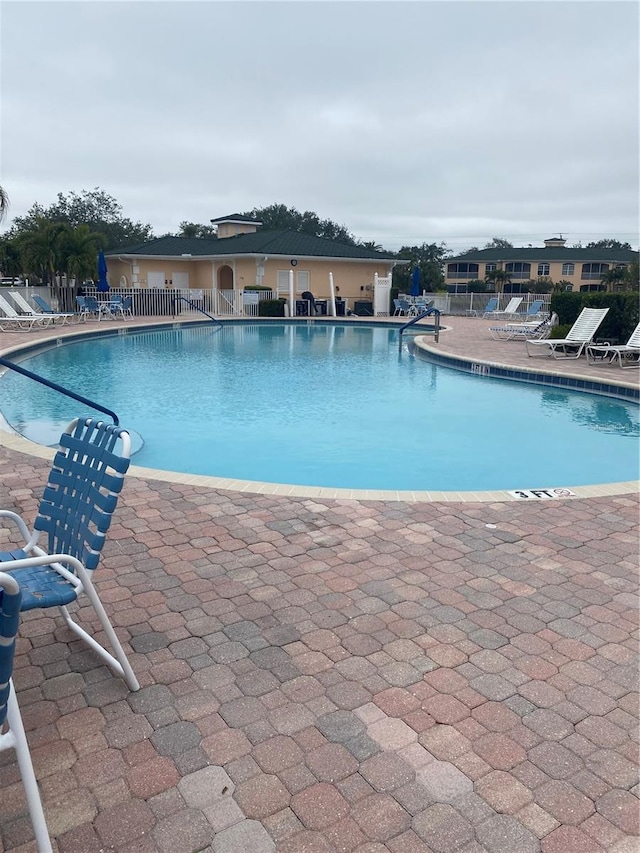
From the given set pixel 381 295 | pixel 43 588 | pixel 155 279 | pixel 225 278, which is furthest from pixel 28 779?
pixel 225 278

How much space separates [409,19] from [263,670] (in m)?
9.92

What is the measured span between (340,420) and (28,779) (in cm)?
731

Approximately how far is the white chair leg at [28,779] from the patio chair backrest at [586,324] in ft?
44.0

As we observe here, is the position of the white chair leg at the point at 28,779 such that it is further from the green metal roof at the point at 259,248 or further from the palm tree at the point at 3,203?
the green metal roof at the point at 259,248

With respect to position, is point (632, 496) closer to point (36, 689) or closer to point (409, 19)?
point (36, 689)

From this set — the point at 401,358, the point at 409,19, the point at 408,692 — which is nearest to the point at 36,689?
the point at 408,692

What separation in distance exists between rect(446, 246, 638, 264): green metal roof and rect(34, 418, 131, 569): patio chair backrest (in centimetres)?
5288

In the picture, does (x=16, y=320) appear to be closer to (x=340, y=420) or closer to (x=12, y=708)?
(x=340, y=420)

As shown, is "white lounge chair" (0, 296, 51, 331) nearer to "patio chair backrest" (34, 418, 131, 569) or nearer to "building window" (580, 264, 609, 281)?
"patio chair backrest" (34, 418, 131, 569)

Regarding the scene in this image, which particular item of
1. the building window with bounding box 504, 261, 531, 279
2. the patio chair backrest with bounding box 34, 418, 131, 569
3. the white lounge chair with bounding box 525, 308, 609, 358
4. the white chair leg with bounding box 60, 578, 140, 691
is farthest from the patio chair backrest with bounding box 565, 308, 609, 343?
the building window with bounding box 504, 261, 531, 279

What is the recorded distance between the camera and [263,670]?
2.54 metres

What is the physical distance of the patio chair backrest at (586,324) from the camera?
1302cm

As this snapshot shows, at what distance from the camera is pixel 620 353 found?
12.4m

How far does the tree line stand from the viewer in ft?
77.7
